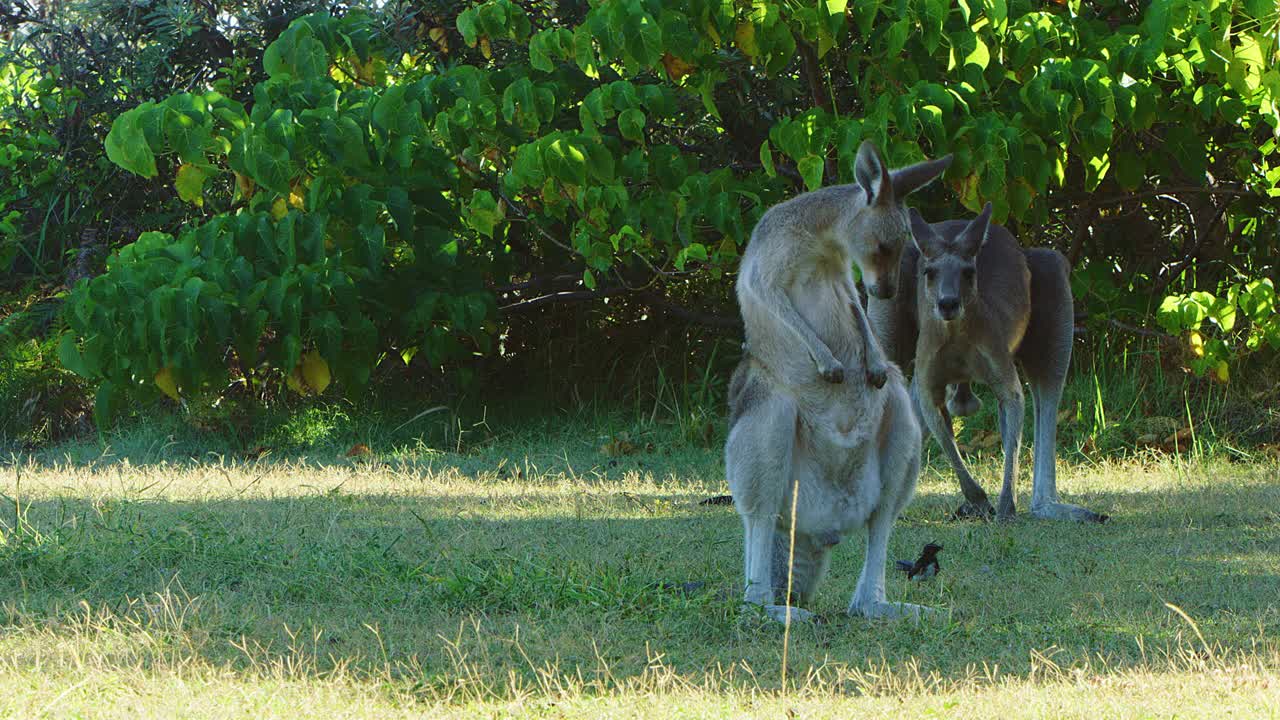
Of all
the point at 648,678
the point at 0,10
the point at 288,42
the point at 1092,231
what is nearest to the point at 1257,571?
the point at 648,678

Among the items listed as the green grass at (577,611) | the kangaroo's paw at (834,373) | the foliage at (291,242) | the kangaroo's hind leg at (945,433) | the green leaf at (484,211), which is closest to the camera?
the green grass at (577,611)

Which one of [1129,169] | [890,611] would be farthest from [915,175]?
[1129,169]

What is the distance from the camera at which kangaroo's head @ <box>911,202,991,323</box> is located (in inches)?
214

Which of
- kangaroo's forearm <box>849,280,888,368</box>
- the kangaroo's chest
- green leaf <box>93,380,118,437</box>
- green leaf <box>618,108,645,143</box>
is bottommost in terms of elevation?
green leaf <box>93,380,118,437</box>

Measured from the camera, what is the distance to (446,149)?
7660 mm

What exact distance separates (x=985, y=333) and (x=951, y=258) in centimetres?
43

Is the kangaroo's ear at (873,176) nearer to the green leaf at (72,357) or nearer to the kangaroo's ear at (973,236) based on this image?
the kangaroo's ear at (973,236)

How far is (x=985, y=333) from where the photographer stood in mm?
5738

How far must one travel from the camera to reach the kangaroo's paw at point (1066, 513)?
568 cm

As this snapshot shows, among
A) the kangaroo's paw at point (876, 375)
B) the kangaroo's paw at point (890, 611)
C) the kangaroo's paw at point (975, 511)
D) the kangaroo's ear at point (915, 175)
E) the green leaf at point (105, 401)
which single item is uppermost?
the kangaroo's ear at point (915, 175)

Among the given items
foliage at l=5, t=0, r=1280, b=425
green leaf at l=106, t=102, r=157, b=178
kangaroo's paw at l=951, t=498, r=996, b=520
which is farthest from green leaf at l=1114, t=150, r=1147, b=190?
green leaf at l=106, t=102, r=157, b=178

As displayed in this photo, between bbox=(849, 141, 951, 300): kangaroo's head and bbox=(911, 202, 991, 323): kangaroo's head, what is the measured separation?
1.36 m

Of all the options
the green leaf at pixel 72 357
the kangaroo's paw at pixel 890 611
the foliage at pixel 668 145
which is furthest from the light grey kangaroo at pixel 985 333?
the green leaf at pixel 72 357

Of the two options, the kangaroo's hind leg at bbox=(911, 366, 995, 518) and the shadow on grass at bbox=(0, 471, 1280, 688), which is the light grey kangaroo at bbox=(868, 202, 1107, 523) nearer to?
the kangaroo's hind leg at bbox=(911, 366, 995, 518)
